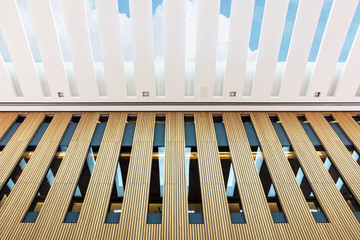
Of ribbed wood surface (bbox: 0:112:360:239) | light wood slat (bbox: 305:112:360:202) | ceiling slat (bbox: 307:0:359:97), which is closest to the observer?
ribbed wood surface (bbox: 0:112:360:239)

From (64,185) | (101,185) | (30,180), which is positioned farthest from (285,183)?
(30,180)

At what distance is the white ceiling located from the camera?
4.06 m

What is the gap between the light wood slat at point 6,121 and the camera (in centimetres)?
464

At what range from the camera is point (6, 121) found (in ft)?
16.0

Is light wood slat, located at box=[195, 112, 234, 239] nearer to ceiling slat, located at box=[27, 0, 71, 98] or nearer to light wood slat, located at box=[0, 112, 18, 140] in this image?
ceiling slat, located at box=[27, 0, 71, 98]

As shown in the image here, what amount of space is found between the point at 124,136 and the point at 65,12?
2.53 meters

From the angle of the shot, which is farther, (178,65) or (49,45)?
(178,65)

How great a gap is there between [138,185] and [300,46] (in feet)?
13.1

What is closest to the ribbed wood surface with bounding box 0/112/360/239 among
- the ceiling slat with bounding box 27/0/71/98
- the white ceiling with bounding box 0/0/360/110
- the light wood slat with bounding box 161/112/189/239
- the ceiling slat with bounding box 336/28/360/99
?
the light wood slat with bounding box 161/112/189/239

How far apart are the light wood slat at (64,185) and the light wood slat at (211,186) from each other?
6.69ft

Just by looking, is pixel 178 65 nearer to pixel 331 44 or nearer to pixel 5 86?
pixel 331 44

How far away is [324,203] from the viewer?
131 inches

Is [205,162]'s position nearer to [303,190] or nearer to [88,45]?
[303,190]

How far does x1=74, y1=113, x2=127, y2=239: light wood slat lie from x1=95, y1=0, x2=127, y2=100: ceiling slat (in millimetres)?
750
